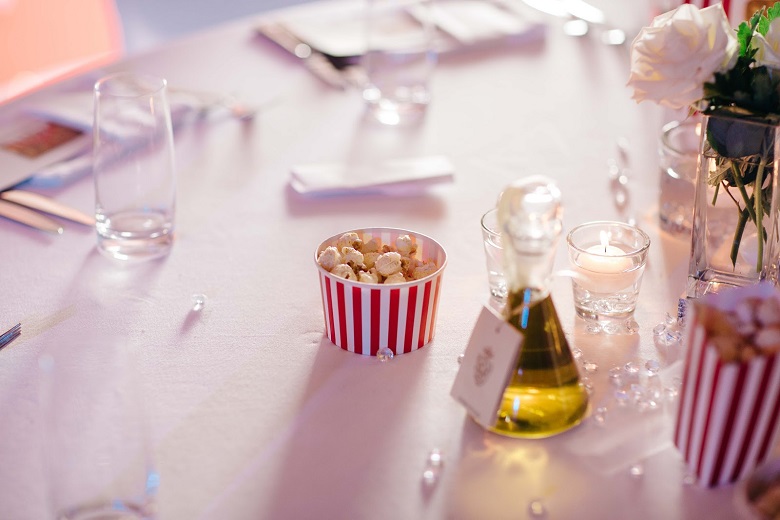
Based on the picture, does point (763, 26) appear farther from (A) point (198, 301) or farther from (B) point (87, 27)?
(B) point (87, 27)

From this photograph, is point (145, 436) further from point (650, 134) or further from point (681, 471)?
point (650, 134)

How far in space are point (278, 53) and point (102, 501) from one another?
1.23m

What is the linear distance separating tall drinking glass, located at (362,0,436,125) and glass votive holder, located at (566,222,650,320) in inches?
24.7

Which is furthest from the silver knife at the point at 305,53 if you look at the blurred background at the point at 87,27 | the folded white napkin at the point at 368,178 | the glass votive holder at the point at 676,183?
the blurred background at the point at 87,27

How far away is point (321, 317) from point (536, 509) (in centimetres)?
37

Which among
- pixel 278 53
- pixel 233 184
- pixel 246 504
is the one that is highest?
pixel 278 53

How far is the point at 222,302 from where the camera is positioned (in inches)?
41.5

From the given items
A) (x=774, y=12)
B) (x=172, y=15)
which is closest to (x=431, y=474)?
(x=774, y=12)

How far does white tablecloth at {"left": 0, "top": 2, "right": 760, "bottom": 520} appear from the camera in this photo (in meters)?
0.77

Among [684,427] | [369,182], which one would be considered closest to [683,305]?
[684,427]

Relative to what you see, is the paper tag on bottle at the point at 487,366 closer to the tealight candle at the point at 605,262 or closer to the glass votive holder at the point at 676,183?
the tealight candle at the point at 605,262

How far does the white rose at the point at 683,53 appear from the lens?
2.71 feet

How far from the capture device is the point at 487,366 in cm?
79

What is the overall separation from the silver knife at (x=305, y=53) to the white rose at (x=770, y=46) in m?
0.91
